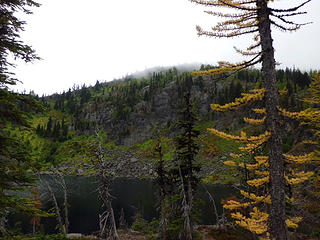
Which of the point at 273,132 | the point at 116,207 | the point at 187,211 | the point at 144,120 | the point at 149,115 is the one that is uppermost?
the point at 273,132

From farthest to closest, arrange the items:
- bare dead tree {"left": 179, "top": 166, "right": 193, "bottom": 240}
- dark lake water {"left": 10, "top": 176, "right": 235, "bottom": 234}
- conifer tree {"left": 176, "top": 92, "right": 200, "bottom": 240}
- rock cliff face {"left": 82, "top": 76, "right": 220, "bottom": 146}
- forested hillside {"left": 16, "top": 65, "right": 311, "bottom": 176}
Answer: rock cliff face {"left": 82, "top": 76, "right": 220, "bottom": 146} < forested hillside {"left": 16, "top": 65, "right": 311, "bottom": 176} < dark lake water {"left": 10, "top": 176, "right": 235, "bottom": 234} < conifer tree {"left": 176, "top": 92, "right": 200, "bottom": 240} < bare dead tree {"left": 179, "top": 166, "right": 193, "bottom": 240}

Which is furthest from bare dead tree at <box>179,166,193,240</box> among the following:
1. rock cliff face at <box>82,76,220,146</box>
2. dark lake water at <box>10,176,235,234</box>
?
rock cliff face at <box>82,76,220,146</box>

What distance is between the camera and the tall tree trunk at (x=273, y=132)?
215 inches

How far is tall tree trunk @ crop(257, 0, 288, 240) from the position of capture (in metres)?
5.45

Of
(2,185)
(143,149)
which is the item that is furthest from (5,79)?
(143,149)

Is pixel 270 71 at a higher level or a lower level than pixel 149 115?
higher

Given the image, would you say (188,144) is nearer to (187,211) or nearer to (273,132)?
(187,211)

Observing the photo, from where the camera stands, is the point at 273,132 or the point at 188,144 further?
the point at 188,144

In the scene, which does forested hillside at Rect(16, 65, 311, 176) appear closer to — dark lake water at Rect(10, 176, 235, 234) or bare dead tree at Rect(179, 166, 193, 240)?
dark lake water at Rect(10, 176, 235, 234)

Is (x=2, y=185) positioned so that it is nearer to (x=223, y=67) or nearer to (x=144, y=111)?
(x=223, y=67)

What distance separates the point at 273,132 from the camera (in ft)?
18.2

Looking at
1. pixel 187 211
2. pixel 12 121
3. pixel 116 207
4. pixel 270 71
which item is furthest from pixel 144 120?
pixel 270 71

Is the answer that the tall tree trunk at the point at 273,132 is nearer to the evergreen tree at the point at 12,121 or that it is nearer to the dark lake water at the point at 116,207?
the evergreen tree at the point at 12,121

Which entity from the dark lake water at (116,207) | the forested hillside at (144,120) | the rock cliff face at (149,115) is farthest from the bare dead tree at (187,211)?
the rock cliff face at (149,115)
